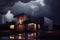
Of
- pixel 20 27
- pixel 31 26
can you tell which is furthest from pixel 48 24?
pixel 20 27

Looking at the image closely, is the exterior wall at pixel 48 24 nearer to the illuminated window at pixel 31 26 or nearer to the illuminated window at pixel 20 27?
the illuminated window at pixel 31 26

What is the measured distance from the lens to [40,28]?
2193 mm

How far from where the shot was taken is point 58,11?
2.25 m

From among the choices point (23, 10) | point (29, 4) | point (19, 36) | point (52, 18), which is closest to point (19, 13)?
point (23, 10)

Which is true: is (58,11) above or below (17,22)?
above

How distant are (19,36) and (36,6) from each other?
580 mm

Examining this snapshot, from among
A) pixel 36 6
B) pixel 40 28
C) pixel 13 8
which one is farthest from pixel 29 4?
pixel 40 28

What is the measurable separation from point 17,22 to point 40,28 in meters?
0.40

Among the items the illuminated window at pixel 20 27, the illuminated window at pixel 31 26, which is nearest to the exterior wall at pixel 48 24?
the illuminated window at pixel 31 26

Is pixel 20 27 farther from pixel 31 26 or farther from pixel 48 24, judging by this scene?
pixel 48 24

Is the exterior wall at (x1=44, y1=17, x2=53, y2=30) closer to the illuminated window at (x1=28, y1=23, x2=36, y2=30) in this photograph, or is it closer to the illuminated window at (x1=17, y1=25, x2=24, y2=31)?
the illuminated window at (x1=28, y1=23, x2=36, y2=30)

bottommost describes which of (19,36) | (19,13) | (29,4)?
(19,36)

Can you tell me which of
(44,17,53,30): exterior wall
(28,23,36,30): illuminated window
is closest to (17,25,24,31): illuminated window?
(28,23,36,30): illuminated window

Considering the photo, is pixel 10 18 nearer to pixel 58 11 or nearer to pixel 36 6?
pixel 36 6
